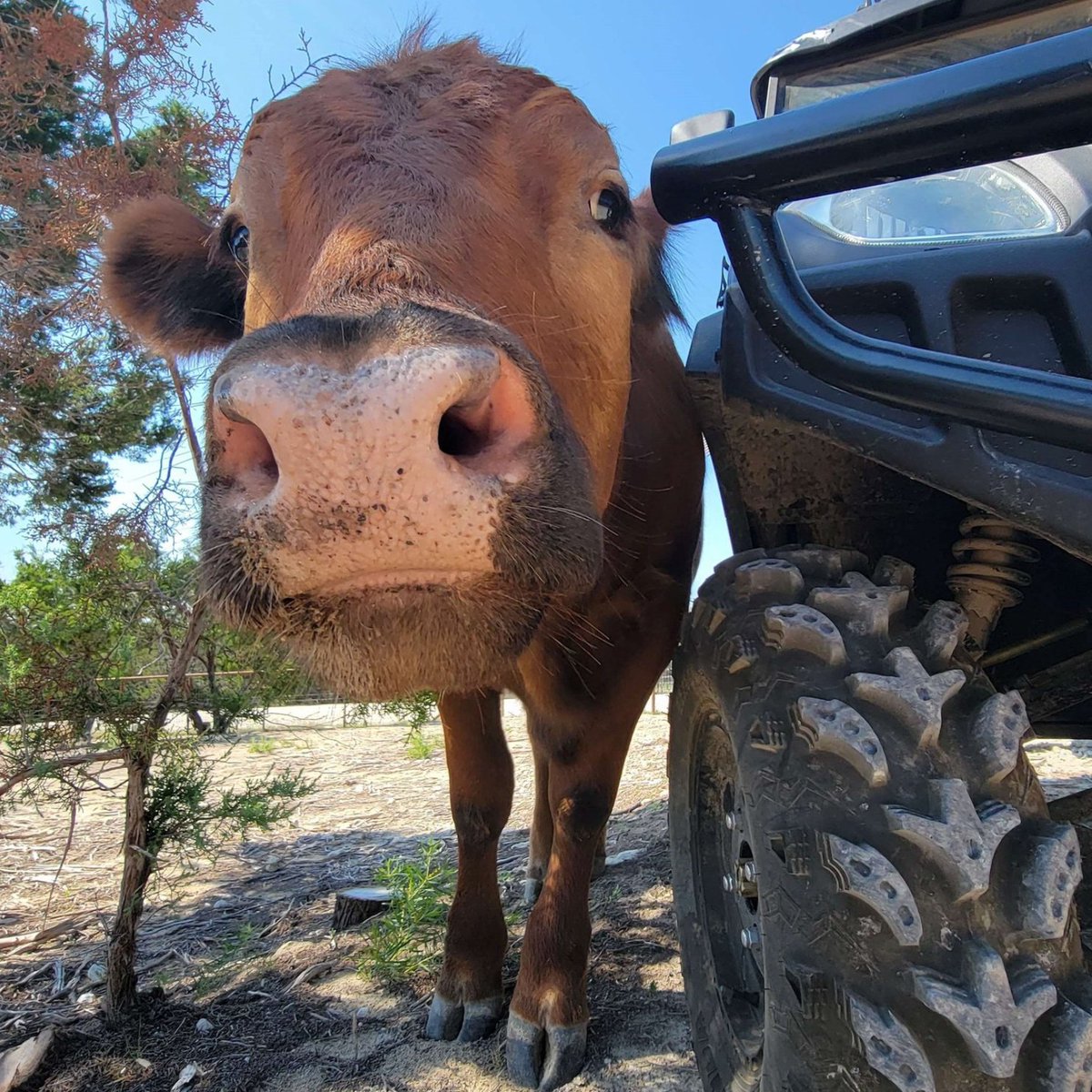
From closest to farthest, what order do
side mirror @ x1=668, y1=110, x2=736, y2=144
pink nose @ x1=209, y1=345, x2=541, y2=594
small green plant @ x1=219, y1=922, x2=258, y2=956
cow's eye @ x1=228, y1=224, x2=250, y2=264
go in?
pink nose @ x1=209, y1=345, x2=541, y2=594
side mirror @ x1=668, y1=110, x2=736, y2=144
cow's eye @ x1=228, y1=224, x2=250, y2=264
small green plant @ x1=219, y1=922, x2=258, y2=956

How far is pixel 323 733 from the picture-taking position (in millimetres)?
13672

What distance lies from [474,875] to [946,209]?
2.71 m

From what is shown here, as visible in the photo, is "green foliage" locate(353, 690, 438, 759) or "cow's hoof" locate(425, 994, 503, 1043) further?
"green foliage" locate(353, 690, 438, 759)

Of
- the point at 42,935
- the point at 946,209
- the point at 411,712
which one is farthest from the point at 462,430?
the point at 411,712

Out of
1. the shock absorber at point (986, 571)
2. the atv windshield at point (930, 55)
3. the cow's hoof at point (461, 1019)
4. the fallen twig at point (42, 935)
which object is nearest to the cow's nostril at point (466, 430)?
the shock absorber at point (986, 571)

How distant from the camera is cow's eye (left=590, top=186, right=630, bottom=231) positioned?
2371 mm

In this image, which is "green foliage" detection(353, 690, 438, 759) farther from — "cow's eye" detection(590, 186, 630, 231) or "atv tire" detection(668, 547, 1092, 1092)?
"cow's eye" detection(590, 186, 630, 231)

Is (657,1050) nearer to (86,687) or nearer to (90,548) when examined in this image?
(86,687)

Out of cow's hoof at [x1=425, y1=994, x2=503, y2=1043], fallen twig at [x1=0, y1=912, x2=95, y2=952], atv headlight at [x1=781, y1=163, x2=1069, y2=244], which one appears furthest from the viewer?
fallen twig at [x1=0, y1=912, x2=95, y2=952]

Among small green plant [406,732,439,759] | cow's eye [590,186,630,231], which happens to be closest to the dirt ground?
cow's eye [590,186,630,231]

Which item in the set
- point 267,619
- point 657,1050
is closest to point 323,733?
point 657,1050

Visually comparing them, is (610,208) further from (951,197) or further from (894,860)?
(894,860)

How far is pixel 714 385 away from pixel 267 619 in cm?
133

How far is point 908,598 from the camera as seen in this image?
5.56 ft
